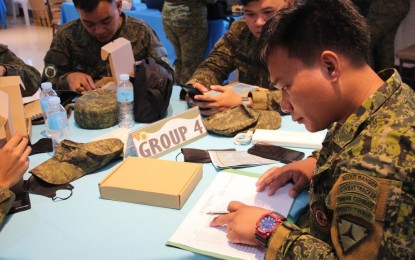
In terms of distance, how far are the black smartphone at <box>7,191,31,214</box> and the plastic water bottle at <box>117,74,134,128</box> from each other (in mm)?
549

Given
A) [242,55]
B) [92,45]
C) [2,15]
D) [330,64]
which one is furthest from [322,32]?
[2,15]

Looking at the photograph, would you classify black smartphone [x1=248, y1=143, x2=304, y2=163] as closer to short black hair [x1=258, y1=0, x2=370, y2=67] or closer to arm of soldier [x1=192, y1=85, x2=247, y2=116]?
arm of soldier [x1=192, y1=85, x2=247, y2=116]

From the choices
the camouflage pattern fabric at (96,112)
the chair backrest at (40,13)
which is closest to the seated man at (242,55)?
the camouflage pattern fabric at (96,112)

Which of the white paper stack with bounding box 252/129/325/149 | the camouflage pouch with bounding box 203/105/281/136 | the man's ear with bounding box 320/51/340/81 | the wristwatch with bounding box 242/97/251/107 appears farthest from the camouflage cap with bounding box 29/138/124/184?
the man's ear with bounding box 320/51/340/81

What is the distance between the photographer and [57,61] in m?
2.09

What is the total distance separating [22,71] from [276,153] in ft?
4.65

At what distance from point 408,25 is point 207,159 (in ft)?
11.2

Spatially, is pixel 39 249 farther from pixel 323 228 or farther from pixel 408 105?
pixel 408 105

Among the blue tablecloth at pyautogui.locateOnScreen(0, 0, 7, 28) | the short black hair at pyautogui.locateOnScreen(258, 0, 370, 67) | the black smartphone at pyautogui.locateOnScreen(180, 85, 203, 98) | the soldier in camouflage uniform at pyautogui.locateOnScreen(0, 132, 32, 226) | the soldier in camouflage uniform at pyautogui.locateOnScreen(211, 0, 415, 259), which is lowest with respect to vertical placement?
the blue tablecloth at pyautogui.locateOnScreen(0, 0, 7, 28)

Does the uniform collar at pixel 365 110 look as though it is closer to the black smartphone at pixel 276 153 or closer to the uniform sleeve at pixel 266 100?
the black smartphone at pixel 276 153

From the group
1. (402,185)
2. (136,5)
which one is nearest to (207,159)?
(402,185)

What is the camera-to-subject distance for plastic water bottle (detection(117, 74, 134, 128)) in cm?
153

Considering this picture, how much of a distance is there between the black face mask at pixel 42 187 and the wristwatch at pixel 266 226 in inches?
22.4

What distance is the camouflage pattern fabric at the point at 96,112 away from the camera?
4.92 ft
